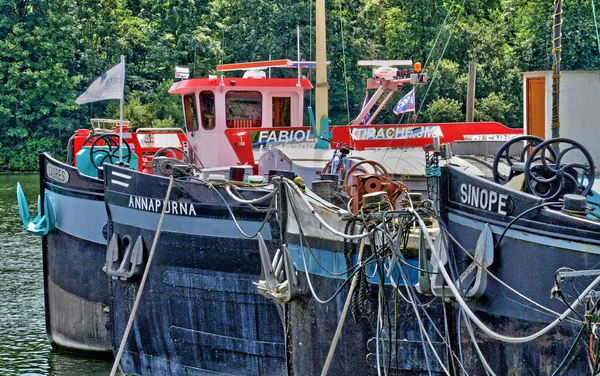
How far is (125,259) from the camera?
1408 cm

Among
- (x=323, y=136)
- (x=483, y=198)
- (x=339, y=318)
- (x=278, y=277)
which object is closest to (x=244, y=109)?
(x=323, y=136)

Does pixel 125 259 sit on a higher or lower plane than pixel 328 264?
lower

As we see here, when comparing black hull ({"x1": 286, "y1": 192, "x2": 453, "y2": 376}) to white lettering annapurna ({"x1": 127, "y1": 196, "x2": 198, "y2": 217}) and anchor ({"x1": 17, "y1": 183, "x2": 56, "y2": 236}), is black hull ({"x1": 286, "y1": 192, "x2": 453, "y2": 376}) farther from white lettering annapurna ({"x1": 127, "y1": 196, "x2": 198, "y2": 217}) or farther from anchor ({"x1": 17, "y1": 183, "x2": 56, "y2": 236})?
A: anchor ({"x1": 17, "y1": 183, "x2": 56, "y2": 236})

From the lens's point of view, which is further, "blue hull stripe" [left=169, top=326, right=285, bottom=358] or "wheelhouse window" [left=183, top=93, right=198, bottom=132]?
"wheelhouse window" [left=183, top=93, right=198, bottom=132]

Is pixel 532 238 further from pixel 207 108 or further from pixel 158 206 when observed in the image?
pixel 207 108

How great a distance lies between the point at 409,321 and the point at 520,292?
1863mm

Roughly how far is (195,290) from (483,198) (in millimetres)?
5505

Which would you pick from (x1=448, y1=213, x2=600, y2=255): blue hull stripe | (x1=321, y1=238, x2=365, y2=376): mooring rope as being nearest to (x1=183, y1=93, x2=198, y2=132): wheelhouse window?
(x1=321, y1=238, x2=365, y2=376): mooring rope

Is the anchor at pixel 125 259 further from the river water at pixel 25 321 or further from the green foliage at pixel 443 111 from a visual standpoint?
the green foliage at pixel 443 111

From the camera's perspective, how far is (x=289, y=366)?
1194 cm

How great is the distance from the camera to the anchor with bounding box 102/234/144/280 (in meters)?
13.9

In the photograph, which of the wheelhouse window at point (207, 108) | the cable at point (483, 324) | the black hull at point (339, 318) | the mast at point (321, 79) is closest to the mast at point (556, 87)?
the black hull at point (339, 318)

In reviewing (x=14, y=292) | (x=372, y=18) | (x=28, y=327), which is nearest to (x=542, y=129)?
(x=28, y=327)

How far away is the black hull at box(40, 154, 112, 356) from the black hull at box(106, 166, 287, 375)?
1485 millimetres
